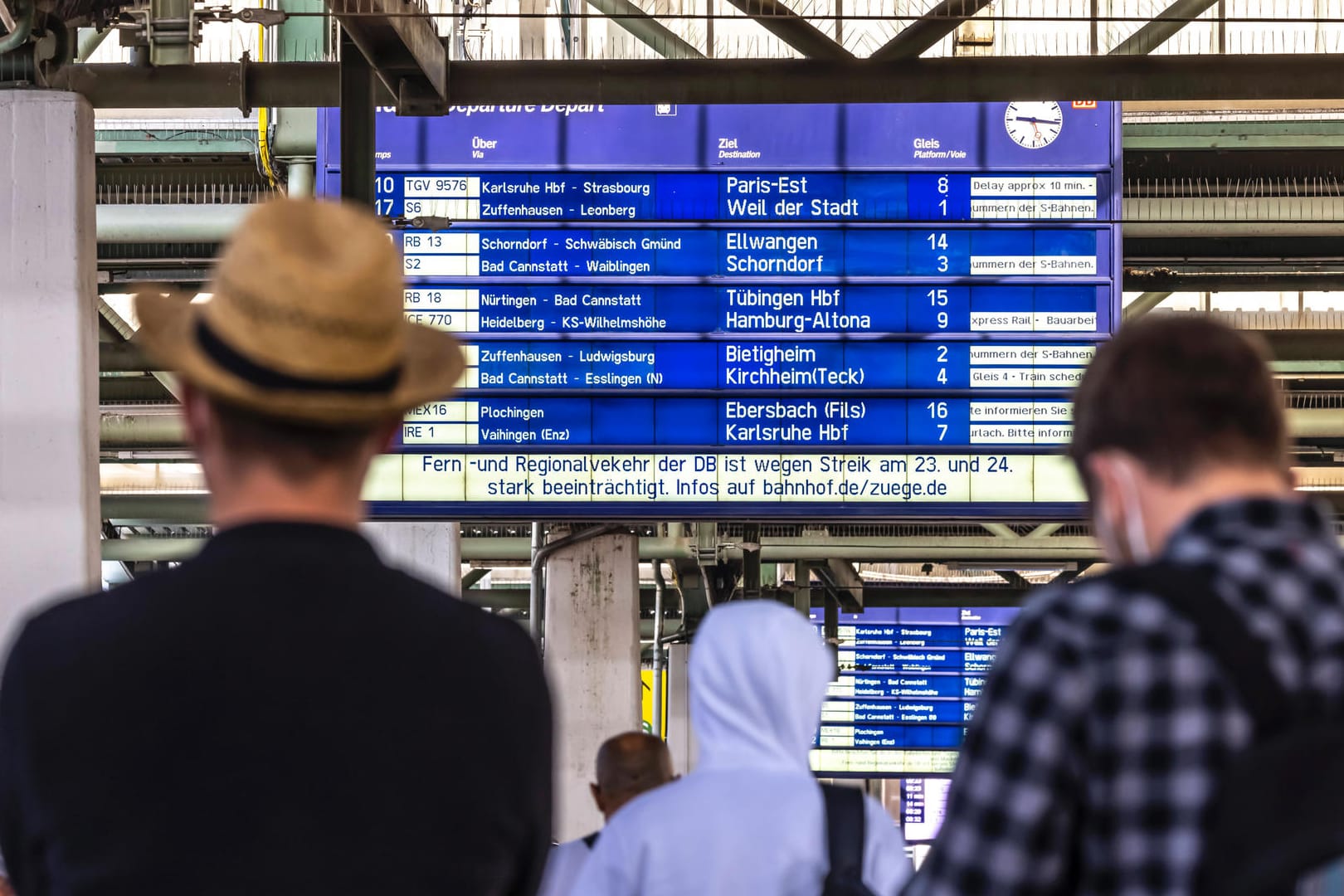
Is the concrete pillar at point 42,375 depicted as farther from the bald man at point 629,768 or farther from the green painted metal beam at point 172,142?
the green painted metal beam at point 172,142

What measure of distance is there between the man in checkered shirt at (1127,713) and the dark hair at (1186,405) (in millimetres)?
40

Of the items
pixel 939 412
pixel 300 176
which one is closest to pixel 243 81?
pixel 300 176

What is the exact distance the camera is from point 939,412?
10.4 meters

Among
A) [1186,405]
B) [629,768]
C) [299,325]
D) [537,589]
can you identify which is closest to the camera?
[1186,405]

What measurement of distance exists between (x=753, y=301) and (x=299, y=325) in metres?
8.54

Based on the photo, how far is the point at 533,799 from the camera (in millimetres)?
2078

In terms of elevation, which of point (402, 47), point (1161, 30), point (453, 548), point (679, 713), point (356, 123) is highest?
point (1161, 30)

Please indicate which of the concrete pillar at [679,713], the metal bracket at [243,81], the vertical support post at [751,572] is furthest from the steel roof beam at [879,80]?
the concrete pillar at [679,713]

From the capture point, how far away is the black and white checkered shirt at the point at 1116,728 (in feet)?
5.73

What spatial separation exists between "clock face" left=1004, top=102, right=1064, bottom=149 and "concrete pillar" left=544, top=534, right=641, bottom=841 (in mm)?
7143

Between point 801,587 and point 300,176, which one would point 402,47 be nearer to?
point 300,176

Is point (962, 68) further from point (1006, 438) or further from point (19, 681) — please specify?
point (19, 681)

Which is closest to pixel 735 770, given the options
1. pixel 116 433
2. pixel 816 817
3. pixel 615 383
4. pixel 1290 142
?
pixel 816 817

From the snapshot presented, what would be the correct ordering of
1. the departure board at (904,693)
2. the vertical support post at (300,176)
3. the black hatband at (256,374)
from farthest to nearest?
the departure board at (904,693) → the vertical support post at (300,176) → the black hatband at (256,374)
